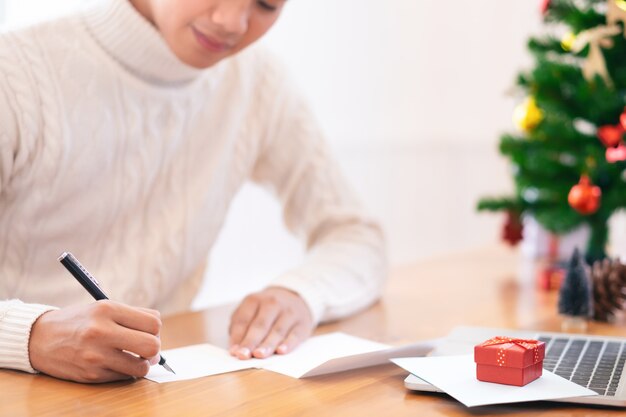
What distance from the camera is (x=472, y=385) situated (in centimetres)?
87

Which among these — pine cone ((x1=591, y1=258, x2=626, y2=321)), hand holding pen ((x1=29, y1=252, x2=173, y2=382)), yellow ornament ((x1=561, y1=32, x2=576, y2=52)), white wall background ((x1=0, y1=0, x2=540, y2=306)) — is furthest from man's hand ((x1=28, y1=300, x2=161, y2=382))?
white wall background ((x1=0, y1=0, x2=540, y2=306))

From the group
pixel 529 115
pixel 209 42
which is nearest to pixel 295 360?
pixel 209 42

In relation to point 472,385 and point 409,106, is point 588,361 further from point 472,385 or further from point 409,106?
point 409,106

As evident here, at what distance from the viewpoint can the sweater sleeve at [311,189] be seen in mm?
1486

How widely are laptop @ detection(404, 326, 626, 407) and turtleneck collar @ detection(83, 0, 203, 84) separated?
595 millimetres

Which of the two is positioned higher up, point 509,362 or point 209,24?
point 209,24

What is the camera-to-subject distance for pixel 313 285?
4.21ft

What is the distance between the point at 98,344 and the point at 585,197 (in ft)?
3.10

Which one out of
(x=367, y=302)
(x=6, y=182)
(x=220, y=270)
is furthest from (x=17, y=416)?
(x=220, y=270)

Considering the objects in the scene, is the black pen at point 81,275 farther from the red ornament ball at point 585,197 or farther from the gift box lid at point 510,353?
the red ornament ball at point 585,197

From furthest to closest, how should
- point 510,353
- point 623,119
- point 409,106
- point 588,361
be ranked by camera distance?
point 409,106 → point 623,119 → point 588,361 → point 510,353

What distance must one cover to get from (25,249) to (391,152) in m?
1.94

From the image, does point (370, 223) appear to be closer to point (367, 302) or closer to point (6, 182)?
point (367, 302)

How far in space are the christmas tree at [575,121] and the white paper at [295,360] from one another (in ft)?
1.94
